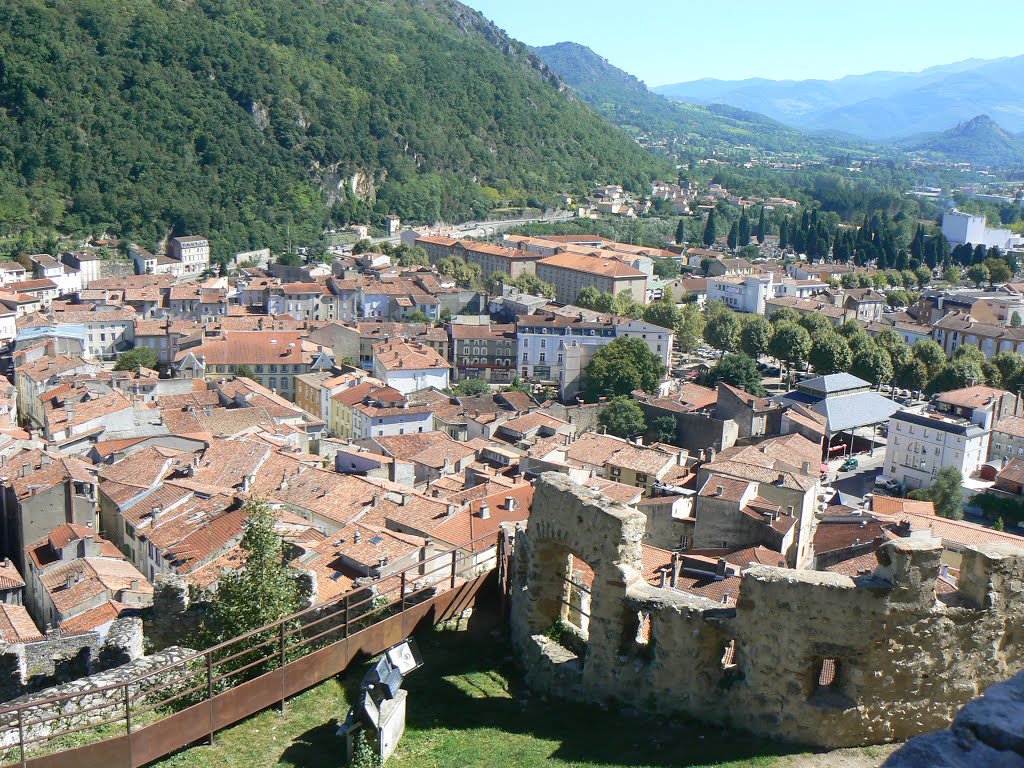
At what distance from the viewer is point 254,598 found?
43.3 feet

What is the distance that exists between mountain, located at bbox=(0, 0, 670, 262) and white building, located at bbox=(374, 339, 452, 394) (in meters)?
51.2

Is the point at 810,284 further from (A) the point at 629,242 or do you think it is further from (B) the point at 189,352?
(B) the point at 189,352

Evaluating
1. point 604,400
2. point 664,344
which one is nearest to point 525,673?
point 604,400

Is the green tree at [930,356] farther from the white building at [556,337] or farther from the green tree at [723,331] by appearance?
the white building at [556,337]

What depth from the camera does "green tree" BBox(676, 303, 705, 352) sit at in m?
81.4

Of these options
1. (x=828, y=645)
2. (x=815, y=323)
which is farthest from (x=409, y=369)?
(x=828, y=645)

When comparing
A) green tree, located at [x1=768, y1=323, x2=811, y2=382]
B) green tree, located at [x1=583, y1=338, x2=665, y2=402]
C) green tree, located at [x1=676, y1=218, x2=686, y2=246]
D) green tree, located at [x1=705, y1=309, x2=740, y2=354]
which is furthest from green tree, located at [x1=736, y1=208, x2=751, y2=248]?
green tree, located at [x1=583, y1=338, x2=665, y2=402]

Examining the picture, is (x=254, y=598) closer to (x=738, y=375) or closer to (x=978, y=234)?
(x=738, y=375)

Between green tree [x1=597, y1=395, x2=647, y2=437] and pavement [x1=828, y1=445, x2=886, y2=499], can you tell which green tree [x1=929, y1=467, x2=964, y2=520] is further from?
green tree [x1=597, y1=395, x2=647, y2=437]

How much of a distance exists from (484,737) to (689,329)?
235 feet

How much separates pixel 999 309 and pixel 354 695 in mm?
89318

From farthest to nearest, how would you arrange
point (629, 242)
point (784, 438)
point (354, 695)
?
point (629, 242) < point (784, 438) < point (354, 695)

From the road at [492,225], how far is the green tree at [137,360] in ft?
224

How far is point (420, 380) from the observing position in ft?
206
